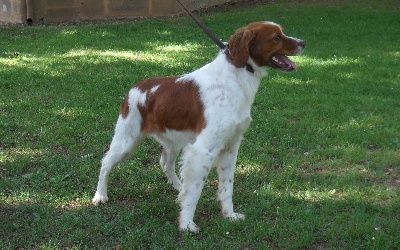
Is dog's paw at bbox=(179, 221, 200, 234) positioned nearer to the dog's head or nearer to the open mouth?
the dog's head

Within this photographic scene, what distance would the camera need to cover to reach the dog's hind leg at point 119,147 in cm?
531

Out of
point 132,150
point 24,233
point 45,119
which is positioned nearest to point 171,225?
point 132,150

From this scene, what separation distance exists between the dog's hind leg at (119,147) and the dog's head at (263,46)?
113 centimetres

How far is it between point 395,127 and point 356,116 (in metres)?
0.60

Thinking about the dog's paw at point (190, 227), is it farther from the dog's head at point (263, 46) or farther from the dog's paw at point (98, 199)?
the dog's head at point (263, 46)

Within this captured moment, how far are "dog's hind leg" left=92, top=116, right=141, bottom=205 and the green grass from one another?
15cm

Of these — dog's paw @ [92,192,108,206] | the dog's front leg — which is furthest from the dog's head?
dog's paw @ [92,192,108,206]

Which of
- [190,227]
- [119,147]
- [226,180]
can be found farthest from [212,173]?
[190,227]

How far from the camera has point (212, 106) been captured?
187 inches

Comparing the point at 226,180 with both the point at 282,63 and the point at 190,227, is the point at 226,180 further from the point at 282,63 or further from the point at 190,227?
the point at 282,63

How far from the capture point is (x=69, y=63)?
35.3 ft

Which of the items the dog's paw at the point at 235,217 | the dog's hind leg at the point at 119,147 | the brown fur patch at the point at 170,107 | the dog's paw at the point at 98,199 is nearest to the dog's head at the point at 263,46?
the brown fur patch at the point at 170,107

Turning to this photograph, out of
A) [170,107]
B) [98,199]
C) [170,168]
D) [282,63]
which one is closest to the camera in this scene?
[282,63]

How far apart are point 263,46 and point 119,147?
5.04 feet
